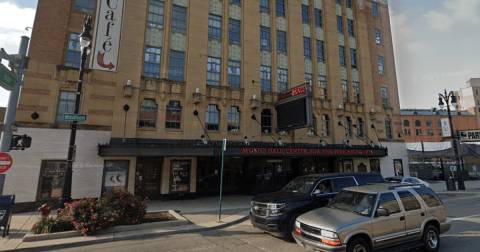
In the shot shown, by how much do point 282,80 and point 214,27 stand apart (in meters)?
7.52

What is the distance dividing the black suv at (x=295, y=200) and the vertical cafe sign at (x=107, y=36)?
1356 cm

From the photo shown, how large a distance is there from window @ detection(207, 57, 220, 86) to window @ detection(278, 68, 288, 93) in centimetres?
582

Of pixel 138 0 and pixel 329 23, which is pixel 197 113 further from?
pixel 329 23

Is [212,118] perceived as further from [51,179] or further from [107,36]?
[51,179]

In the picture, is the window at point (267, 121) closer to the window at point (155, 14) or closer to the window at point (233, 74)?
the window at point (233, 74)

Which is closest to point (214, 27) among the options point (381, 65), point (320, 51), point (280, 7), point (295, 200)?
point (280, 7)

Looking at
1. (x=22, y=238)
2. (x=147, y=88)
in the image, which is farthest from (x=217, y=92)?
(x=22, y=238)

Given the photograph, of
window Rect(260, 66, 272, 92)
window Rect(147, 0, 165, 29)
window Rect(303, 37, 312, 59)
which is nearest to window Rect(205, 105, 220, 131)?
window Rect(260, 66, 272, 92)

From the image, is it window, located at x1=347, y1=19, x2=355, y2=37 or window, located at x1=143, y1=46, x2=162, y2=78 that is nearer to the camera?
window, located at x1=143, y1=46, x2=162, y2=78

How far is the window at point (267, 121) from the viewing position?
19906 millimetres

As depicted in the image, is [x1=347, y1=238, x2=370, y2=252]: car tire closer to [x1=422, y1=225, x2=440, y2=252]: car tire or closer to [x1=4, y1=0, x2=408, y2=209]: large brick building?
[x1=422, y1=225, x2=440, y2=252]: car tire

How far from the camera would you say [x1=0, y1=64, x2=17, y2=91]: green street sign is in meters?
7.88

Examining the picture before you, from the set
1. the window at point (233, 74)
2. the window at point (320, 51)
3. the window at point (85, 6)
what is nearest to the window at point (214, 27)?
the window at point (233, 74)

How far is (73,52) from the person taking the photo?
15359 millimetres
